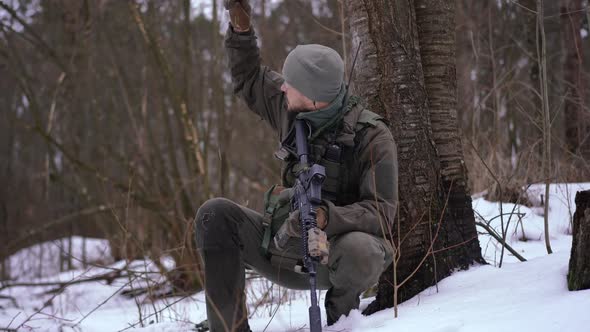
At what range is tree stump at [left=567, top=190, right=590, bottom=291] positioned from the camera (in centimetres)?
192

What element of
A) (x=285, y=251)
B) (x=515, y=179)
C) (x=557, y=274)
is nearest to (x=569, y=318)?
(x=557, y=274)

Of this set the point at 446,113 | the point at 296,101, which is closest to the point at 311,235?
the point at 296,101

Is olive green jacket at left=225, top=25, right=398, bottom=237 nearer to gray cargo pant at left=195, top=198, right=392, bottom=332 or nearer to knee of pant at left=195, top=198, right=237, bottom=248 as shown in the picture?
gray cargo pant at left=195, top=198, right=392, bottom=332

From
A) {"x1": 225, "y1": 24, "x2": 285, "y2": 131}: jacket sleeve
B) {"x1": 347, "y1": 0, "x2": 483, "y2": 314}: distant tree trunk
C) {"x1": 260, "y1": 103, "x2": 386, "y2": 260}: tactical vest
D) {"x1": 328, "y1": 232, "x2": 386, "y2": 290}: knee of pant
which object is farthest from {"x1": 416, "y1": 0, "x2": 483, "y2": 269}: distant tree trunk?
{"x1": 225, "y1": 24, "x2": 285, "y2": 131}: jacket sleeve

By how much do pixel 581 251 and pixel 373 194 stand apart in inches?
29.2

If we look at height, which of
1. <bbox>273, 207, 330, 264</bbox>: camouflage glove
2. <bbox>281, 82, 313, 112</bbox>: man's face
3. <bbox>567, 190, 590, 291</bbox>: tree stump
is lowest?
<bbox>567, 190, 590, 291</bbox>: tree stump

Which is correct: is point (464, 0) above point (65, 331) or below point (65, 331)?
above

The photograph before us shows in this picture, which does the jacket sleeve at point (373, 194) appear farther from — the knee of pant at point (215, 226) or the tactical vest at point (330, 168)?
the knee of pant at point (215, 226)

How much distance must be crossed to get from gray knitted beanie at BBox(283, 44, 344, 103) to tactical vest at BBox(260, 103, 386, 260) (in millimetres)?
125

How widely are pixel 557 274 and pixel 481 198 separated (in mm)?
2556

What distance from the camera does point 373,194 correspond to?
7.16 feet

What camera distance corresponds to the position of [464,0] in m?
7.77

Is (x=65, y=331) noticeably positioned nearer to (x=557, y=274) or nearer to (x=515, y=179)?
(x=557, y=274)

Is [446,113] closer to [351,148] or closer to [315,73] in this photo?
[351,148]
